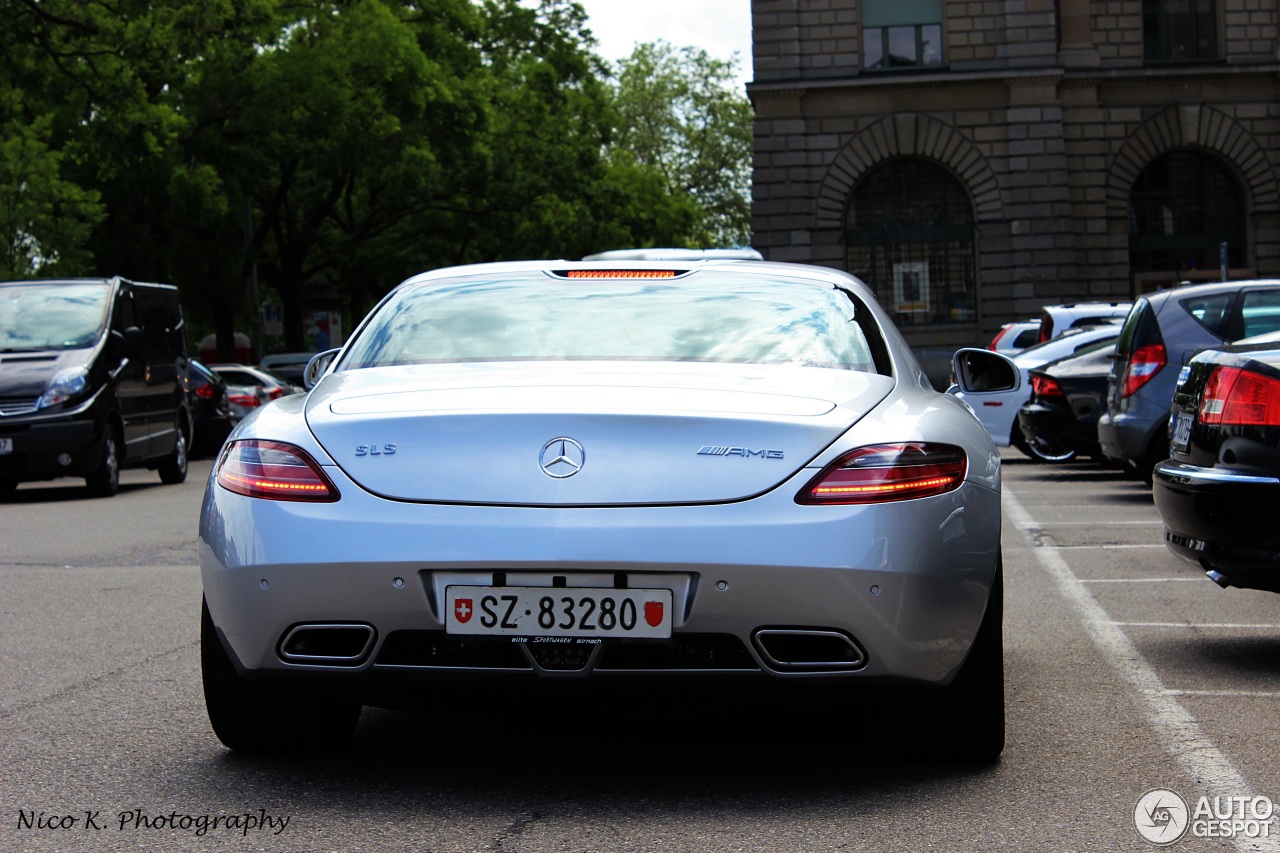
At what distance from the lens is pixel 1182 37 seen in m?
45.8

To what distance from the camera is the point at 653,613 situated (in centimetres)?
440

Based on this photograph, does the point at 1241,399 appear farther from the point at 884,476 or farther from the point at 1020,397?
the point at 1020,397

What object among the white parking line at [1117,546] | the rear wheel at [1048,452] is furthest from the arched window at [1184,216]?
the white parking line at [1117,546]

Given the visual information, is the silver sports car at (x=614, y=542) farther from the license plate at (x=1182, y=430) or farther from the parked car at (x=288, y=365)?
the parked car at (x=288, y=365)

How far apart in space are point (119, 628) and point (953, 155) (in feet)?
128

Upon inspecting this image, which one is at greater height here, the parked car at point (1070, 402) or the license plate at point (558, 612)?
the license plate at point (558, 612)

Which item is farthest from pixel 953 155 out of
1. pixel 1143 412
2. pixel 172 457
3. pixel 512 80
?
pixel 1143 412

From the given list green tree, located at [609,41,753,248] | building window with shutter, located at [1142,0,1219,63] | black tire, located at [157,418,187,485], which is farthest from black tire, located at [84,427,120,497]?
green tree, located at [609,41,753,248]

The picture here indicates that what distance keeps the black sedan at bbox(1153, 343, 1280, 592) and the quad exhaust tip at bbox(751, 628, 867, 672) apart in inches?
101

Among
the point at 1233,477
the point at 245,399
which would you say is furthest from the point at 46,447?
the point at 1233,477

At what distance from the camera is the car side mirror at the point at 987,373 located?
659 centimetres

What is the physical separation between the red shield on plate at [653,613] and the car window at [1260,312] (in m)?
9.77

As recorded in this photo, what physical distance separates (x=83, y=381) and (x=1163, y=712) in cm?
1371

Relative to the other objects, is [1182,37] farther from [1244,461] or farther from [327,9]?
[1244,461]
